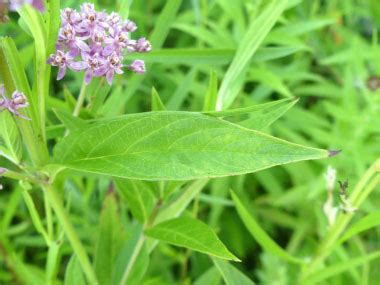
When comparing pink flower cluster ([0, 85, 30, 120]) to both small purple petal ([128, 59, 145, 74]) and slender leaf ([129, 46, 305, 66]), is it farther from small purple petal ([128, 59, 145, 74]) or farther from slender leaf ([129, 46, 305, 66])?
slender leaf ([129, 46, 305, 66])

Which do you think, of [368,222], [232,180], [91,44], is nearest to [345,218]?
[368,222]

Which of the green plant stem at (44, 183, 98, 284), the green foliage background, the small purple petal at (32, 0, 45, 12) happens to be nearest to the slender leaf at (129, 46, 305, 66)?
the green foliage background

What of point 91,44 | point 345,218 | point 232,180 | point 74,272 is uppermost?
point 91,44

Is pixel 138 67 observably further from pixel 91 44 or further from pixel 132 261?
pixel 132 261

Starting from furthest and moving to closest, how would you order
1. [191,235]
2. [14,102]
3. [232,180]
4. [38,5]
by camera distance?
[232,180] < [191,235] < [14,102] < [38,5]

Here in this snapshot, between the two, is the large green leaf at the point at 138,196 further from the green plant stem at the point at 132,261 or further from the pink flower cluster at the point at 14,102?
the pink flower cluster at the point at 14,102
